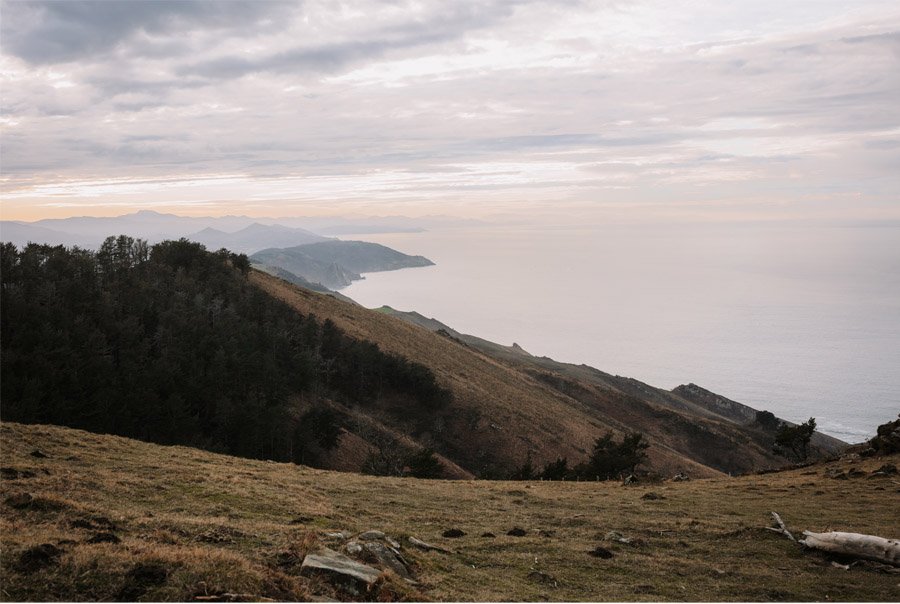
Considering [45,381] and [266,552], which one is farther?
[45,381]

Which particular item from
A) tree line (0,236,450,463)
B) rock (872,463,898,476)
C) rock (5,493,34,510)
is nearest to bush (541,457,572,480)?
tree line (0,236,450,463)

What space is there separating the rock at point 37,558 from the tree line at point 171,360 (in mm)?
25377

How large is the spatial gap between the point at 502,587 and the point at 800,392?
491 ft

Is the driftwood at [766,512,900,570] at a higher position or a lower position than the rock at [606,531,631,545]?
higher

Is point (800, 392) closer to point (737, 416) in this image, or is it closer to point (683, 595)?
point (737, 416)

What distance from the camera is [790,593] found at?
38.6 ft

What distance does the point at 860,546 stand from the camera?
1341 centimetres

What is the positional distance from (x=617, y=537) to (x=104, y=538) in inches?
469

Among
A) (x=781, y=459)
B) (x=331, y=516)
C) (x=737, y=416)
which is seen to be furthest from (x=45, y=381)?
(x=737, y=416)

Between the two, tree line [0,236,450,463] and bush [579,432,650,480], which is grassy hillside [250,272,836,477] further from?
bush [579,432,650,480]

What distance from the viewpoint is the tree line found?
3353 centimetres

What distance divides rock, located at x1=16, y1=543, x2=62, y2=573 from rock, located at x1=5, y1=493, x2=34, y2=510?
377 cm

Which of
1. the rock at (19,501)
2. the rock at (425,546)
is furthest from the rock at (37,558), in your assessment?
the rock at (425,546)

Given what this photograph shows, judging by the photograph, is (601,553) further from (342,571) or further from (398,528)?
(342,571)
